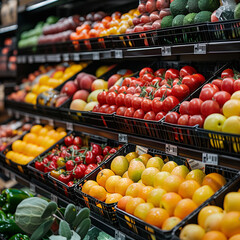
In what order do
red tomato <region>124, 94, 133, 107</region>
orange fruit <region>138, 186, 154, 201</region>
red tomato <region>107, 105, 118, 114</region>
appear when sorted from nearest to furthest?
orange fruit <region>138, 186, 154, 201</region>
red tomato <region>124, 94, 133, 107</region>
red tomato <region>107, 105, 118, 114</region>

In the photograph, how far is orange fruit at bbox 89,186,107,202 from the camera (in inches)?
74.5

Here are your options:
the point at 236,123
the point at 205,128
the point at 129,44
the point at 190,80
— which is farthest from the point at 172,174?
the point at 129,44

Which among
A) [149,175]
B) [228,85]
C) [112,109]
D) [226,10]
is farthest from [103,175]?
[226,10]

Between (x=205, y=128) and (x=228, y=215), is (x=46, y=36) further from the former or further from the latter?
(x=228, y=215)

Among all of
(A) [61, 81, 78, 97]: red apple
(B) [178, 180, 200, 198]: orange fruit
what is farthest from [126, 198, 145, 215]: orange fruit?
(A) [61, 81, 78, 97]: red apple

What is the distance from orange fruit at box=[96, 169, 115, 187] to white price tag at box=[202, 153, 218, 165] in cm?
70

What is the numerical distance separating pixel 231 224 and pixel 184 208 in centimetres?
24

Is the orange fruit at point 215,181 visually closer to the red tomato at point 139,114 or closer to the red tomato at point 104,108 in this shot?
the red tomato at point 139,114

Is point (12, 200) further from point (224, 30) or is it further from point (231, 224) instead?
point (224, 30)

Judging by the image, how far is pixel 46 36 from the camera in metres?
3.70

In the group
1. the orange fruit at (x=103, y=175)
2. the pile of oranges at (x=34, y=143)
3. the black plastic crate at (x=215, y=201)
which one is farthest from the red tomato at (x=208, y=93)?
the pile of oranges at (x=34, y=143)

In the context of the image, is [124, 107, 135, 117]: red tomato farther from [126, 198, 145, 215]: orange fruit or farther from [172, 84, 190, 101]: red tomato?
[126, 198, 145, 215]: orange fruit

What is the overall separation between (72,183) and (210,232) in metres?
1.16

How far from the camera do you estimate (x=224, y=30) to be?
5.26 ft
